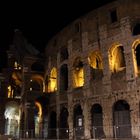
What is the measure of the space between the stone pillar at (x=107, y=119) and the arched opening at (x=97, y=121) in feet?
1.71

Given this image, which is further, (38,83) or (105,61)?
(38,83)

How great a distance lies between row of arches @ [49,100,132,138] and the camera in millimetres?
20406

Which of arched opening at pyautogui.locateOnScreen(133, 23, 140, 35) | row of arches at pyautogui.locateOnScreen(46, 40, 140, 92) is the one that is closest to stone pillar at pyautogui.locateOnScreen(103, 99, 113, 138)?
row of arches at pyautogui.locateOnScreen(46, 40, 140, 92)

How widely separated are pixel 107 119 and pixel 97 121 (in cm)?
158

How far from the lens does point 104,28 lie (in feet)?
76.6

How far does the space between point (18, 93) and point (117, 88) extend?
22.4 metres

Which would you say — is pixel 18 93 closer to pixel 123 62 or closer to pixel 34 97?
pixel 34 97

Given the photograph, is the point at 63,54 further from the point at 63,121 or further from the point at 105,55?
the point at 63,121

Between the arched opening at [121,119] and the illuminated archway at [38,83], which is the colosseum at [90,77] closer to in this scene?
the arched opening at [121,119]

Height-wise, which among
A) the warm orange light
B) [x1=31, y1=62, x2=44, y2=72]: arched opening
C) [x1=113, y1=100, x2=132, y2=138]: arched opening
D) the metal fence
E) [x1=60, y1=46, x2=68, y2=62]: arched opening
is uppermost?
[x1=60, y1=46, x2=68, y2=62]: arched opening

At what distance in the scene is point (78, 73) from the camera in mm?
26359

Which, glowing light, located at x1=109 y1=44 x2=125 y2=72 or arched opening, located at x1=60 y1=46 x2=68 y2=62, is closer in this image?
glowing light, located at x1=109 y1=44 x2=125 y2=72

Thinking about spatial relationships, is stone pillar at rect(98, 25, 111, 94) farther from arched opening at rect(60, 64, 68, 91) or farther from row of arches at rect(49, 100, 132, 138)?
arched opening at rect(60, 64, 68, 91)

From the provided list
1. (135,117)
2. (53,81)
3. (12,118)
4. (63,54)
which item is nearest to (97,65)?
(63,54)
